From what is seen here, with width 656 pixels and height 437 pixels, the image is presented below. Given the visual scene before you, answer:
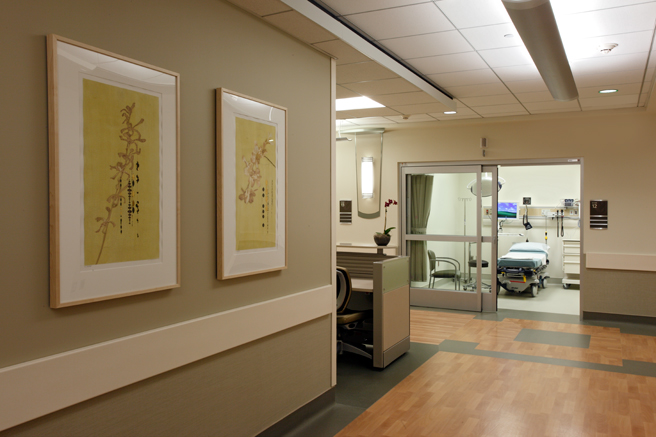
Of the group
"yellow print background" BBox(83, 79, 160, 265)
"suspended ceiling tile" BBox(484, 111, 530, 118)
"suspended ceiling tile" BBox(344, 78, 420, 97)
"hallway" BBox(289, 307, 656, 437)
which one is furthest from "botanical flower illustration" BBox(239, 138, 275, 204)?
"suspended ceiling tile" BBox(484, 111, 530, 118)

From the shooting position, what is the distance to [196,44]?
2.48 m

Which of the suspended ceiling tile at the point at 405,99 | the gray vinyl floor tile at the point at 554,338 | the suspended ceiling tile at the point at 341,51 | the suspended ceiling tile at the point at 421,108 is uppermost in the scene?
the suspended ceiling tile at the point at 421,108

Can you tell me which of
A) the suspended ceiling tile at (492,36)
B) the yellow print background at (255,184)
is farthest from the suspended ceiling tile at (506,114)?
the yellow print background at (255,184)

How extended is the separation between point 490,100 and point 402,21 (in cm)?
288

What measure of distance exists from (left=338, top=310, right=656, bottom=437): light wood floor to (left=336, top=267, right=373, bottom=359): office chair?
23.9 inches

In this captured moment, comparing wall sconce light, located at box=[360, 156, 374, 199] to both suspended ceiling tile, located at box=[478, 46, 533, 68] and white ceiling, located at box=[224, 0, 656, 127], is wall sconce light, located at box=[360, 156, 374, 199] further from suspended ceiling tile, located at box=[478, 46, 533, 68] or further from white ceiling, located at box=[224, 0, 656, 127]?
suspended ceiling tile, located at box=[478, 46, 533, 68]

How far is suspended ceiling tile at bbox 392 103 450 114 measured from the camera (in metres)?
5.75

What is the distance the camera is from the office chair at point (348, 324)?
4.40 meters

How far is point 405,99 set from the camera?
17.6ft

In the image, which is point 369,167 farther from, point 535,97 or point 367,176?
point 535,97

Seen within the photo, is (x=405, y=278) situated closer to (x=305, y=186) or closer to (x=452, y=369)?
(x=452, y=369)

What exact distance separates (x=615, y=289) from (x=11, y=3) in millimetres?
6785

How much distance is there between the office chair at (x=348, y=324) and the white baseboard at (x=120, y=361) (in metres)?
1.32

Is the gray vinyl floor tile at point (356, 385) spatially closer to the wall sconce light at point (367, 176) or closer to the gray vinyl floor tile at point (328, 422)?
the gray vinyl floor tile at point (328, 422)
